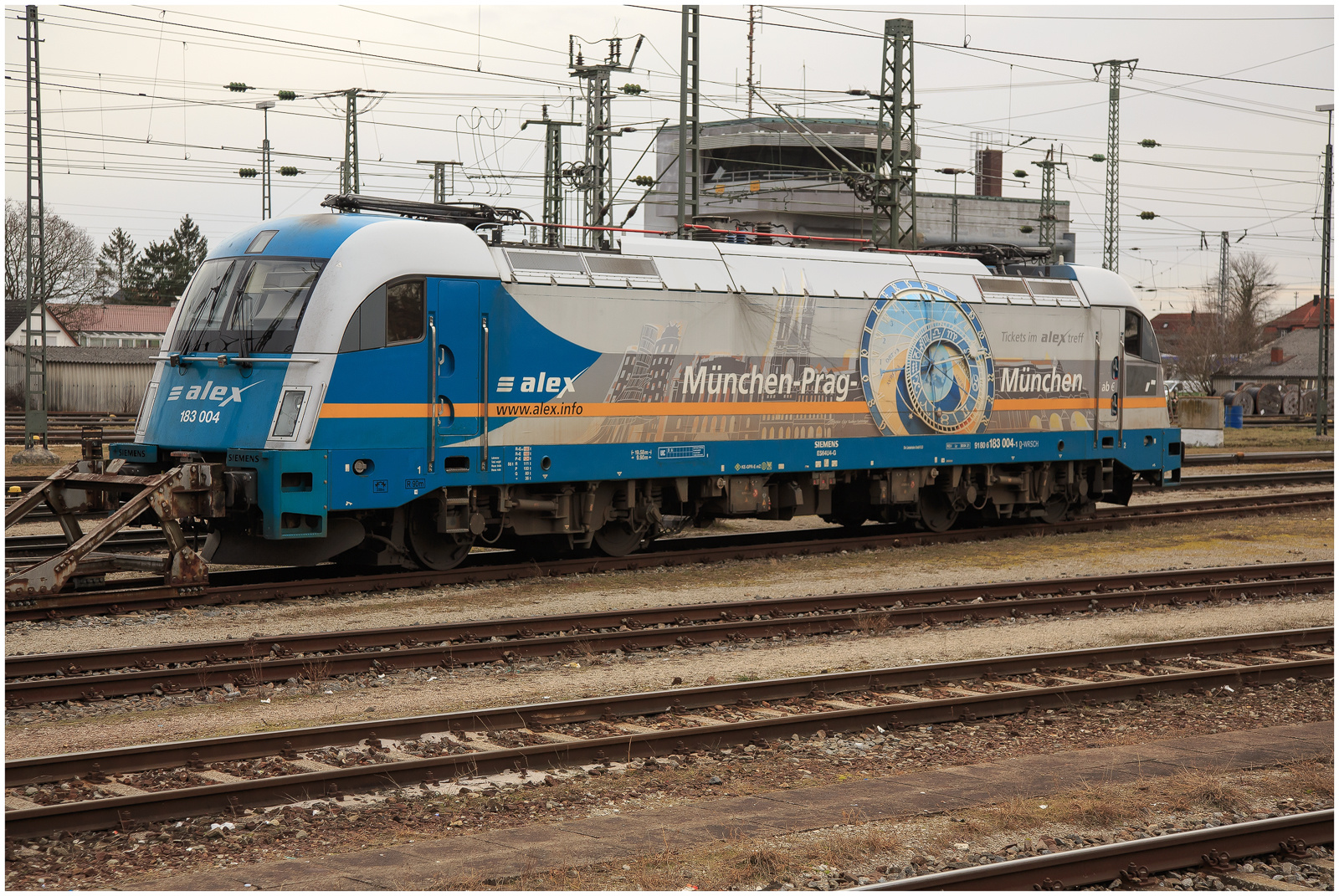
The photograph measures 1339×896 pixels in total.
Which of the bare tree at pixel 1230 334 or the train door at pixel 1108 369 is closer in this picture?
the train door at pixel 1108 369

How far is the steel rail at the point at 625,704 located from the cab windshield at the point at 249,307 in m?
6.00

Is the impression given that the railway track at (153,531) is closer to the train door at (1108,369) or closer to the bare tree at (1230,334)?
the train door at (1108,369)

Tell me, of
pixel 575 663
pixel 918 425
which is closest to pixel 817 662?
pixel 575 663

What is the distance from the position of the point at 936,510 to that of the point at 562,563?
282 inches

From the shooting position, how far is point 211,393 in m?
14.1

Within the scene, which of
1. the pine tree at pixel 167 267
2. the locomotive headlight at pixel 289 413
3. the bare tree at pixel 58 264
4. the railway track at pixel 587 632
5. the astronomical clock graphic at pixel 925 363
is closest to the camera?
the railway track at pixel 587 632

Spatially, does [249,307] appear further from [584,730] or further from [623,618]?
[584,730]

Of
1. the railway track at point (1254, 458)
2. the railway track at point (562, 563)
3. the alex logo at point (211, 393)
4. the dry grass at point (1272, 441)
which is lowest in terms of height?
the railway track at point (562, 563)

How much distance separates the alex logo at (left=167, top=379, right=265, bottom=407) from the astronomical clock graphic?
8.69m

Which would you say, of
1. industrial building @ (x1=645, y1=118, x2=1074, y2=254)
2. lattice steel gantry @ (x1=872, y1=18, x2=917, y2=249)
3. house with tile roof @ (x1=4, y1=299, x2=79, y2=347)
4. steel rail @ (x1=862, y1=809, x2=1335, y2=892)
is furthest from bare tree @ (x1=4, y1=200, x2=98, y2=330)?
steel rail @ (x1=862, y1=809, x2=1335, y2=892)

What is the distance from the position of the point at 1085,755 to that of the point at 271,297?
9.61 metres

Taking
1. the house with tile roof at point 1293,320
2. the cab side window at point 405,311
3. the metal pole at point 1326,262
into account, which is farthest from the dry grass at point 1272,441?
the house with tile roof at point 1293,320

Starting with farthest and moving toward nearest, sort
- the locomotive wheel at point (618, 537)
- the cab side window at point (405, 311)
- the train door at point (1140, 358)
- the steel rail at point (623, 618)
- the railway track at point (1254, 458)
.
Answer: the railway track at point (1254, 458) → the train door at point (1140, 358) → the locomotive wheel at point (618, 537) → the cab side window at point (405, 311) → the steel rail at point (623, 618)

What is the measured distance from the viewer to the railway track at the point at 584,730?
7293mm
